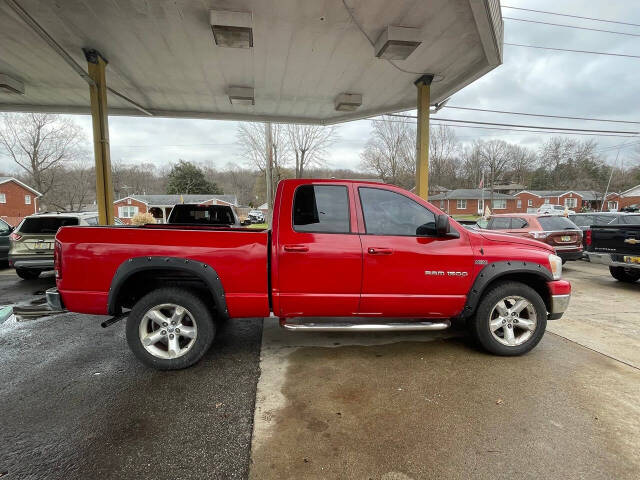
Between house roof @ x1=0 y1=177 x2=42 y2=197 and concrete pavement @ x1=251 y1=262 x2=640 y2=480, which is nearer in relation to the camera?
concrete pavement @ x1=251 y1=262 x2=640 y2=480

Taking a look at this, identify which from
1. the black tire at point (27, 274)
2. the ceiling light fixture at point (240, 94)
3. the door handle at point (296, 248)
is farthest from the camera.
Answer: the ceiling light fixture at point (240, 94)

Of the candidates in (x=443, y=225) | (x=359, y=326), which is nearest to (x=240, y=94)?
(x=443, y=225)

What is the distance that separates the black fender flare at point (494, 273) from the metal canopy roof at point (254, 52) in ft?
12.6

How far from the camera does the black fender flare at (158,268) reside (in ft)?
10.6

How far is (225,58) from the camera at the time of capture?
22.1 feet

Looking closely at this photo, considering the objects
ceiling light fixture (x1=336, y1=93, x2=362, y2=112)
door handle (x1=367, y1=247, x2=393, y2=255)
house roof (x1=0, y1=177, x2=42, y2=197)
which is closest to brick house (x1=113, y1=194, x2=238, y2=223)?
house roof (x1=0, y1=177, x2=42, y2=197)

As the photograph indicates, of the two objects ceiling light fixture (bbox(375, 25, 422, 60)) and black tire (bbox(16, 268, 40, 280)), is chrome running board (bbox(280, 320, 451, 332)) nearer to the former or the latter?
ceiling light fixture (bbox(375, 25, 422, 60))

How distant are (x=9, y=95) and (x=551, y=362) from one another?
12923mm

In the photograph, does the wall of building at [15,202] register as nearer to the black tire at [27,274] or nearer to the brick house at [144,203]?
the brick house at [144,203]

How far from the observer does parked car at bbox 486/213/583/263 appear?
8609mm

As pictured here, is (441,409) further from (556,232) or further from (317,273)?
(556,232)

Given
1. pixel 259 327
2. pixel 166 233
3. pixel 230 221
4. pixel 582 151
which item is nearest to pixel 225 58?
pixel 230 221

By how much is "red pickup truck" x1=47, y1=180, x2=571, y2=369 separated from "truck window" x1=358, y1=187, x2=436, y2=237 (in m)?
0.01

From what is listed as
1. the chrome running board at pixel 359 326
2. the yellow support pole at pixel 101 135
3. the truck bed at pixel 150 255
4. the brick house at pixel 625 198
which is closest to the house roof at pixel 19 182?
the yellow support pole at pixel 101 135
